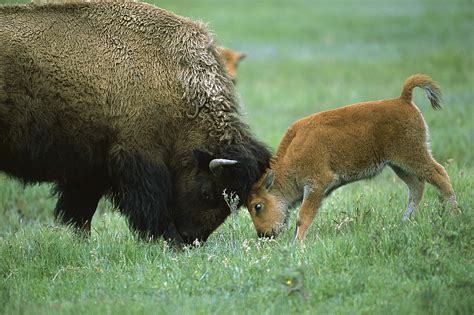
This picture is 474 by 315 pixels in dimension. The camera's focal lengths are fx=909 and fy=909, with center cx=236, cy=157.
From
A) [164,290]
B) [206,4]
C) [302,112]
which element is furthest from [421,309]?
[206,4]

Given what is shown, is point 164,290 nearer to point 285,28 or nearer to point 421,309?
point 421,309

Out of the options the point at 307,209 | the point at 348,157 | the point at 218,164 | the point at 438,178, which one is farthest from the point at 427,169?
the point at 218,164

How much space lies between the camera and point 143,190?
312 inches

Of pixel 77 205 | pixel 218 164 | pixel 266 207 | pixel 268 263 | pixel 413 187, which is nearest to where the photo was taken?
pixel 268 263

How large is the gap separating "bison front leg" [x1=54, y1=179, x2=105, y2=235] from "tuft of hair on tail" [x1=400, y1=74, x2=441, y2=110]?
2962mm

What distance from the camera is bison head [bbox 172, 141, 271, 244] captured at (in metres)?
8.15

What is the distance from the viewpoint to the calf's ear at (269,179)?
816 cm

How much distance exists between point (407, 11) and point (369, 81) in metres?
15.2

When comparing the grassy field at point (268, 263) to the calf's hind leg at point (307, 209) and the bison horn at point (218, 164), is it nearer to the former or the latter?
the calf's hind leg at point (307, 209)

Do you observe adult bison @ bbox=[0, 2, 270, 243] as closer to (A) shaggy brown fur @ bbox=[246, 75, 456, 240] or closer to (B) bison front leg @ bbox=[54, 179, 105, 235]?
(B) bison front leg @ bbox=[54, 179, 105, 235]

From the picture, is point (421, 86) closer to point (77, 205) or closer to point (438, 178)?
point (438, 178)

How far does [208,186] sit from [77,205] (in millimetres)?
1371

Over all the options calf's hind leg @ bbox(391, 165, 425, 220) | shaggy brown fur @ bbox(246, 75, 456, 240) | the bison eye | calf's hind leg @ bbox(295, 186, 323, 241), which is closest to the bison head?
the bison eye

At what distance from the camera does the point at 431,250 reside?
21.4ft
